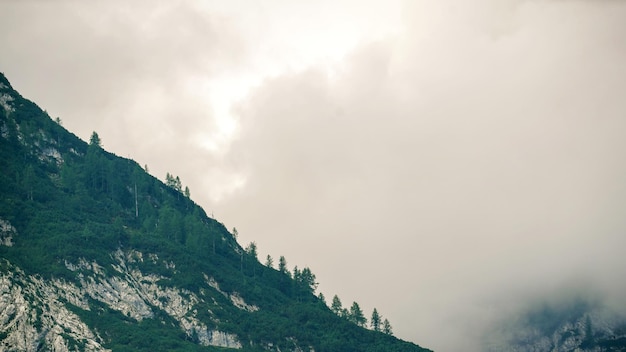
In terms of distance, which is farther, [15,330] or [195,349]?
[195,349]

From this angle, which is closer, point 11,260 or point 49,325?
point 49,325

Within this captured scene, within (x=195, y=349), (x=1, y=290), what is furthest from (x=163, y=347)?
(x=1, y=290)

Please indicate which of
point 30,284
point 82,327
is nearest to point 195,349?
point 82,327

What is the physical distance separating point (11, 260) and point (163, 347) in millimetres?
45605

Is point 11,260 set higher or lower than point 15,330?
higher

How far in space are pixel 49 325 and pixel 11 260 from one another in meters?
24.6

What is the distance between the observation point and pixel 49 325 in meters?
184

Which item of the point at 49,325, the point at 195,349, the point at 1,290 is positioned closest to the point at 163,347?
the point at 195,349

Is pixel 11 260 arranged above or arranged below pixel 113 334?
above

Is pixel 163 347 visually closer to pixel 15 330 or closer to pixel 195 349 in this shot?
pixel 195 349

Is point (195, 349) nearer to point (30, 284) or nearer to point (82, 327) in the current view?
point (82, 327)

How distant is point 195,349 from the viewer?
655ft

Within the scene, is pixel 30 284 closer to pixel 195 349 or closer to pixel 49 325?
pixel 49 325

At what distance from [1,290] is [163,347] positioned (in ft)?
135
